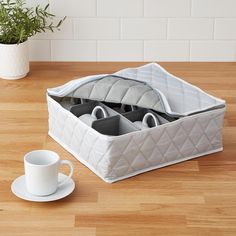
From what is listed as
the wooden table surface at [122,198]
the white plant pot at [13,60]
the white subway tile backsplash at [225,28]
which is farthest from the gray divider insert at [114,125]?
the white subway tile backsplash at [225,28]

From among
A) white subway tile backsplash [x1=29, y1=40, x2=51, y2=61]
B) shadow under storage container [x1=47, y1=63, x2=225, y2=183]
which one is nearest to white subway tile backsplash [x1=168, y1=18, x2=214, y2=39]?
white subway tile backsplash [x1=29, y1=40, x2=51, y2=61]

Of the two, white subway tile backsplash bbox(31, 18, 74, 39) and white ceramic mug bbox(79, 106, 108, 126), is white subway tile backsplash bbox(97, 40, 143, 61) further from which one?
white ceramic mug bbox(79, 106, 108, 126)

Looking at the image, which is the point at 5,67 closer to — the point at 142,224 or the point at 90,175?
the point at 90,175

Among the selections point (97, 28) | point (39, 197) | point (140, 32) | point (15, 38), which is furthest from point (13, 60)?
point (39, 197)

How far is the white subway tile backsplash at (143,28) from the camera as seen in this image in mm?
2995

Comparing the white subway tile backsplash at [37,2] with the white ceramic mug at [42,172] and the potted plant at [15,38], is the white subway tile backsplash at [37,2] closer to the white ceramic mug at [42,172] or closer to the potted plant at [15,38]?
the potted plant at [15,38]

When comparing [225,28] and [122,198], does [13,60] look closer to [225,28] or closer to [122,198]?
[225,28]

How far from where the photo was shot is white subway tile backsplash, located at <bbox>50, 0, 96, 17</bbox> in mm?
2961

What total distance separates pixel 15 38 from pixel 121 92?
665 millimetres

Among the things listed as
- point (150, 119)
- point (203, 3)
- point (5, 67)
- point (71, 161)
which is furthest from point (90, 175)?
point (203, 3)

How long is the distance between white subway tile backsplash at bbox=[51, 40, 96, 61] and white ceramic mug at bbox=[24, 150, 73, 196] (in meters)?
1.02

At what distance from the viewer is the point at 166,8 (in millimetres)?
2977

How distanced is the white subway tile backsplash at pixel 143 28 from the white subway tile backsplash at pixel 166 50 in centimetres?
3

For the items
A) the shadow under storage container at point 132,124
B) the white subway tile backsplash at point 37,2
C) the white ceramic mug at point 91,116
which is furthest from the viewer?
the white subway tile backsplash at point 37,2
